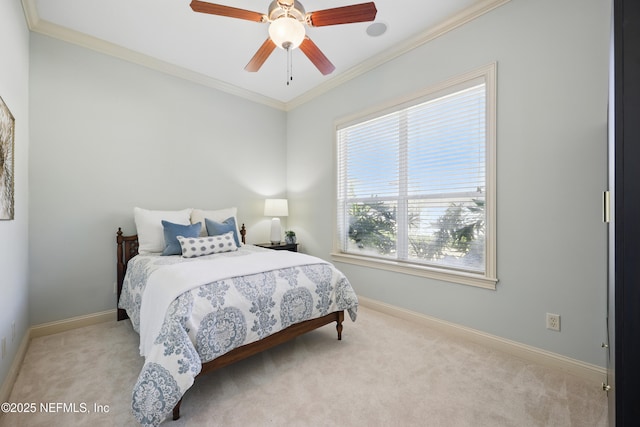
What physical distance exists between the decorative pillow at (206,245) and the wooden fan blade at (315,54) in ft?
6.30

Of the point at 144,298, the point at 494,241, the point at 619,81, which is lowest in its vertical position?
the point at 144,298

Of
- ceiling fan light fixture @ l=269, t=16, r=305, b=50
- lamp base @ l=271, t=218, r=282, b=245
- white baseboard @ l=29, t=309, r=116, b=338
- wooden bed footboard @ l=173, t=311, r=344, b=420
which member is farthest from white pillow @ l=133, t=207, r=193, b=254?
ceiling fan light fixture @ l=269, t=16, r=305, b=50

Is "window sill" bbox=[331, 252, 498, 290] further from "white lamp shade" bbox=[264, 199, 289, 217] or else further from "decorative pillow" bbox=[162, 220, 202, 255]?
"decorative pillow" bbox=[162, 220, 202, 255]

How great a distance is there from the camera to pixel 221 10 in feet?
6.02

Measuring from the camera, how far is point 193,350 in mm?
1553

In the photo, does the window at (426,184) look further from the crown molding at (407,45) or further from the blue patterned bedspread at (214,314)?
the blue patterned bedspread at (214,314)

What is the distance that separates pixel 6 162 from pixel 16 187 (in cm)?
43

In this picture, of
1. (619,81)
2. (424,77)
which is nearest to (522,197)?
(424,77)

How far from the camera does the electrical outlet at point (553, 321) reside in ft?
6.58

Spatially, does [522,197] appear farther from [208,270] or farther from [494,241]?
[208,270]

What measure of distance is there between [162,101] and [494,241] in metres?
3.80

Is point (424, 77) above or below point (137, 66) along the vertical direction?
below

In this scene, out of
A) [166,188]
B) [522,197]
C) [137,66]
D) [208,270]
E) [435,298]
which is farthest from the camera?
[166,188]

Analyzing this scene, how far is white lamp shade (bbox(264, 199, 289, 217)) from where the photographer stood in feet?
13.3
